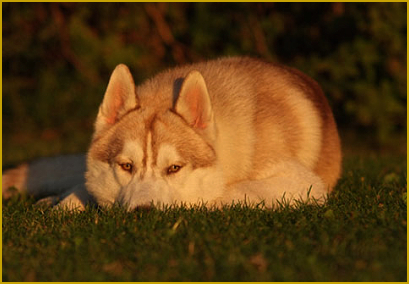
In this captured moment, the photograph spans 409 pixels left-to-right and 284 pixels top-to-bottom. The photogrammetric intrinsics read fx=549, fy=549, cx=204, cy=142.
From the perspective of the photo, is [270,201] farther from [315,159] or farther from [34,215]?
[34,215]

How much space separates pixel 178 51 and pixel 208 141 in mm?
10084

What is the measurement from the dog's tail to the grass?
1.88m

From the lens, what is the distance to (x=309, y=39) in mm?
13445

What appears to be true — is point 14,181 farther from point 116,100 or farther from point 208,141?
point 208,141

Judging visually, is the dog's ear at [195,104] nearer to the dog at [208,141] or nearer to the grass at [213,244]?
the dog at [208,141]

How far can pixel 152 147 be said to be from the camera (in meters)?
4.41

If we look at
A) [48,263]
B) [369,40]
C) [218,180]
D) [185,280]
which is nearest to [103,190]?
[218,180]

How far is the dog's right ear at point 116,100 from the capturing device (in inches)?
189

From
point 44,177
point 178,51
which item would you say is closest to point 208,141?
point 44,177

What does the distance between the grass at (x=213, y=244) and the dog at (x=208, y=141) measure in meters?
0.28

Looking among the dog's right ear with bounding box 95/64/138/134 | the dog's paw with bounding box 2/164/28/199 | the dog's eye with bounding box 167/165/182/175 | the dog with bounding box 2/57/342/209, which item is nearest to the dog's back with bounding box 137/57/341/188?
the dog with bounding box 2/57/342/209

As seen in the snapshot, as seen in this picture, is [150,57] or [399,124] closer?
[399,124]

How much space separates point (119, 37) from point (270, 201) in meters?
10.5

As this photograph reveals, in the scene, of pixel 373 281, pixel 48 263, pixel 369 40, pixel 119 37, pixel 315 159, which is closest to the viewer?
pixel 373 281
